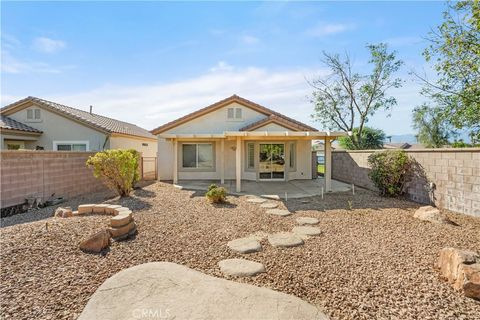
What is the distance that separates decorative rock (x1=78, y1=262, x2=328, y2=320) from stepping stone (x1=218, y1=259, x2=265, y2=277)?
427mm

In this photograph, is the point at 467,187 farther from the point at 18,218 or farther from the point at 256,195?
the point at 18,218

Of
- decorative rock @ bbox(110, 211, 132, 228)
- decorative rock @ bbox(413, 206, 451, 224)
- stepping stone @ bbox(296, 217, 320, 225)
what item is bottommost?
stepping stone @ bbox(296, 217, 320, 225)

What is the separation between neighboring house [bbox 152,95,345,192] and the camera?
1573 centimetres

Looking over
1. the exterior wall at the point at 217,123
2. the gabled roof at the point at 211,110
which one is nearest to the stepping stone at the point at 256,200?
the exterior wall at the point at 217,123

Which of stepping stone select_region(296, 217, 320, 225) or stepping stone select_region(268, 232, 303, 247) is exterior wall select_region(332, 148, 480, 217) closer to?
stepping stone select_region(296, 217, 320, 225)

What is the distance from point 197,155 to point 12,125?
10976 millimetres

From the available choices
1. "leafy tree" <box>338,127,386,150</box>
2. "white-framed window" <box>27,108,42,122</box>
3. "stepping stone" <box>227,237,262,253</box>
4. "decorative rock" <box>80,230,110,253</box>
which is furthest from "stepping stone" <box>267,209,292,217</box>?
"leafy tree" <box>338,127,386,150</box>

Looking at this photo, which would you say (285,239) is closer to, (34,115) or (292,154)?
(292,154)

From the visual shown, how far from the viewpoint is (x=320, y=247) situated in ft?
17.1

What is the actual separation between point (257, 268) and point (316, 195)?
24.6 ft

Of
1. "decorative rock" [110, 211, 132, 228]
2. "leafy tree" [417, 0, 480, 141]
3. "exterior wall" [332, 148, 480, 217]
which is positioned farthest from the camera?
"leafy tree" [417, 0, 480, 141]

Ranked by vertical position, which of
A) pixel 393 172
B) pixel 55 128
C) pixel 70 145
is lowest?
pixel 393 172

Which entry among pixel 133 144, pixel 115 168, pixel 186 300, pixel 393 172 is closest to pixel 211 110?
pixel 133 144

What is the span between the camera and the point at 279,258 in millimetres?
4656
